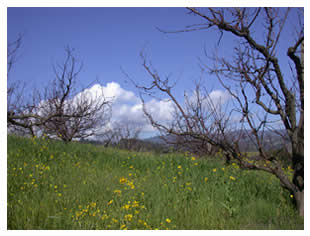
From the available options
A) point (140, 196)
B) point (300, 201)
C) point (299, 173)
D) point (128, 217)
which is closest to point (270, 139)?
point (299, 173)

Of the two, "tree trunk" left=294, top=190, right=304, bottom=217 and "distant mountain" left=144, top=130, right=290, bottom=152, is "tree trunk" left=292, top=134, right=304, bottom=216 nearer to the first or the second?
"tree trunk" left=294, top=190, right=304, bottom=217

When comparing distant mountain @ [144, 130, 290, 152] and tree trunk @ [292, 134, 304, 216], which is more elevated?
distant mountain @ [144, 130, 290, 152]

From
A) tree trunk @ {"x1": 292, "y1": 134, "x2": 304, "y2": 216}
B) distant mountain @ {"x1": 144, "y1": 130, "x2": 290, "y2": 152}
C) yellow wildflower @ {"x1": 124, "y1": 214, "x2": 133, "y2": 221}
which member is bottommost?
yellow wildflower @ {"x1": 124, "y1": 214, "x2": 133, "y2": 221}

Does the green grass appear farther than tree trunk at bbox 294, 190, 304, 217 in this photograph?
No

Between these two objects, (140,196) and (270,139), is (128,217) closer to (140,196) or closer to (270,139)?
(140,196)

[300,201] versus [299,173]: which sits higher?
[299,173]

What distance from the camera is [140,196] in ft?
13.5

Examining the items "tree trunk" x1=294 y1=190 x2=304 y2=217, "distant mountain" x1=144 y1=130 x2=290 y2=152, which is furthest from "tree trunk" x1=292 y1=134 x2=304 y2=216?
"distant mountain" x1=144 y1=130 x2=290 y2=152

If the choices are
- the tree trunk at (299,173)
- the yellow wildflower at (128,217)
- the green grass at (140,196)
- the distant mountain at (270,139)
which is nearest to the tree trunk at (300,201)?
the tree trunk at (299,173)

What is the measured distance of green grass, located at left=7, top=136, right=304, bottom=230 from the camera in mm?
3330

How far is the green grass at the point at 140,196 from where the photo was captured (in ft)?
10.9
